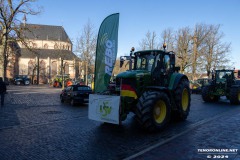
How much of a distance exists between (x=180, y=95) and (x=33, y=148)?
19.7ft

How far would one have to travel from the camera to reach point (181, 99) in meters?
9.66

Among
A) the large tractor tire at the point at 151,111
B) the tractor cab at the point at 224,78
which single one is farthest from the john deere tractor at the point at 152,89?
the tractor cab at the point at 224,78

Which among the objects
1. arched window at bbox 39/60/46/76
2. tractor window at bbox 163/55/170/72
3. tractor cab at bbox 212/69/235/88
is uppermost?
arched window at bbox 39/60/46/76

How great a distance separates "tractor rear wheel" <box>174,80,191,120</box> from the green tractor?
24.9 feet

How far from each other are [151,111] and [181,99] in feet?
9.14

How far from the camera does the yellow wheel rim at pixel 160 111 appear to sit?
7.86 m

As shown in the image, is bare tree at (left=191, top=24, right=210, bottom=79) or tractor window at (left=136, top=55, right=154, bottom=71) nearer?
tractor window at (left=136, top=55, right=154, bottom=71)

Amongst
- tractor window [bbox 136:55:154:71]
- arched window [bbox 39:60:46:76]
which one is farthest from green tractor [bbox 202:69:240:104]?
arched window [bbox 39:60:46:76]

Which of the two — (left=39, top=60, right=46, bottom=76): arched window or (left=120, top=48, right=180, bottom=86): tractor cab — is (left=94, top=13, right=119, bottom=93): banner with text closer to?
(left=120, top=48, right=180, bottom=86): tractor cab

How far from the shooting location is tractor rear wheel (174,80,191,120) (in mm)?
9508

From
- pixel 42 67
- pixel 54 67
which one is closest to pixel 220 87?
pixel 42 67

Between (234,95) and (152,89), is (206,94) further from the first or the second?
(152,89)

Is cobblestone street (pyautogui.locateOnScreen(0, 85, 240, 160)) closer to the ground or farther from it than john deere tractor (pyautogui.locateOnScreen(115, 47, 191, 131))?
closer to the ground

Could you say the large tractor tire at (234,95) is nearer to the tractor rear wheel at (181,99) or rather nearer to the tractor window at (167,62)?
the tractor rear wheel at (181,99)
